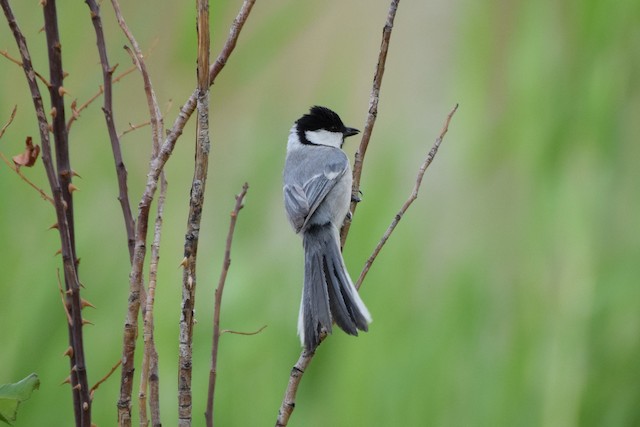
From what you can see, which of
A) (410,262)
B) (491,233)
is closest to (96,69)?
(410,262)

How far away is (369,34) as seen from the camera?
2211 mm

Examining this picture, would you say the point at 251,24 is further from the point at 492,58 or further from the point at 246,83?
the point at 492,58

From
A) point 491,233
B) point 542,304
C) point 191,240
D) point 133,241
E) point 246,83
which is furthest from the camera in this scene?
point 246,83

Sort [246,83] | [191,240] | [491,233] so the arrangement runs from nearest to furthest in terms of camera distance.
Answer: [191,240] → [491,233] → [246,83]

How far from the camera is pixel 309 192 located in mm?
1515

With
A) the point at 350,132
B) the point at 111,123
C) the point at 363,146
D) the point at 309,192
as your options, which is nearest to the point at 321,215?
the point at 309,192

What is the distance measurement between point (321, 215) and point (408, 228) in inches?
20.9

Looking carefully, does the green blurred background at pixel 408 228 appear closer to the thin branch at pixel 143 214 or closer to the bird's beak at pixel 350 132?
the bird's beak at pixel 350 132

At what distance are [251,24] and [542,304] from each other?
3.50ft

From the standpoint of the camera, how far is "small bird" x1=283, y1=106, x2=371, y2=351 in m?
1.08

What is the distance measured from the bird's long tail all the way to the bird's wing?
0.19 ft

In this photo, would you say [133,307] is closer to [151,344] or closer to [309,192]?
[151,344]

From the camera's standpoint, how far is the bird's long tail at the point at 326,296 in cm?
106

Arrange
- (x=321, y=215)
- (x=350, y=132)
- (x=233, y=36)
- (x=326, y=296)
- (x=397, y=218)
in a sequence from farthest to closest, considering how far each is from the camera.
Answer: (x=350, y=132), (x=321, y=215), (x=326, y=296), (x=397, y=218), (x=233, y=36)
